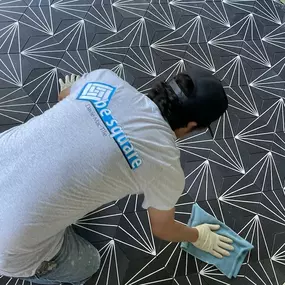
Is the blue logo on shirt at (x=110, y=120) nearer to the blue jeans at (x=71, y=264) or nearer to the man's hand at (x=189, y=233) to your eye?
the man's hand at (x=189, y=233)

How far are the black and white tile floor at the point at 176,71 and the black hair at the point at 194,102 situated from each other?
0.58 meters

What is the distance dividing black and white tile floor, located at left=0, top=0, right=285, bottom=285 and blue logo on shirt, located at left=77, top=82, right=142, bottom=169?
0.58 meters

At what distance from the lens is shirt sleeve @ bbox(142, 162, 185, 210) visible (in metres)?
0.98

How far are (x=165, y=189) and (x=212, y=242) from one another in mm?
482

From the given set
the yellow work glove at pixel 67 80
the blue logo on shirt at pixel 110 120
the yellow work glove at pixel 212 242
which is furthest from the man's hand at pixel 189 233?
the yellow work glove at pixel 67 80

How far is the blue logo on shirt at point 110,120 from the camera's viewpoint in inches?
36.6

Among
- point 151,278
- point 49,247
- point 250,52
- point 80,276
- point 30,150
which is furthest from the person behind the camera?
point 250,52

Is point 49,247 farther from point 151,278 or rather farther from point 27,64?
point 27,64

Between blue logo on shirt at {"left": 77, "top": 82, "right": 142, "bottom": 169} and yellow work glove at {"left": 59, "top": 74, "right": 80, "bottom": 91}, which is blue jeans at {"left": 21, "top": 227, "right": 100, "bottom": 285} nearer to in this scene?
blue logo on shirt at {"left": 77, "top": 82, "right": 142, "bottom": 169}

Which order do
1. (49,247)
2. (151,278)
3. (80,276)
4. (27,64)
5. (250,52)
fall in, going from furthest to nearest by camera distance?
(250,52) → (27,64) → (151,278) → (80,276) → (49,247)

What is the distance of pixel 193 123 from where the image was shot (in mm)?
1004

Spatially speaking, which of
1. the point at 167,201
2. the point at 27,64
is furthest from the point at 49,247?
the point at 27,64

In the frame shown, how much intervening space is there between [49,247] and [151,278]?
43 centimetres

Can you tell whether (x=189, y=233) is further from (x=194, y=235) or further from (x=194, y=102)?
(x=194, y=102)
